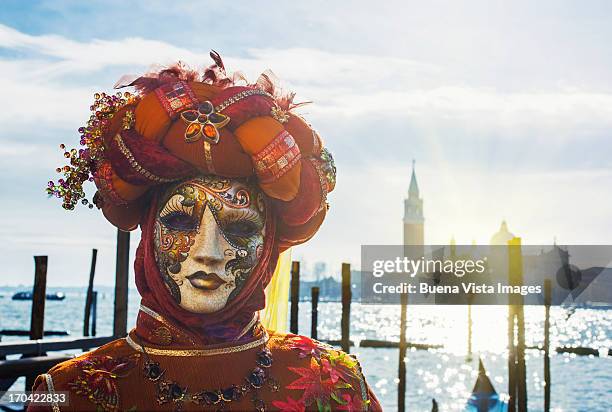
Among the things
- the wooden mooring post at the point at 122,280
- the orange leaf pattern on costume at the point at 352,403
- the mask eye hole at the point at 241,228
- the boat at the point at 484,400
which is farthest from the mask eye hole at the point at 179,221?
the boat at the point at 484,400

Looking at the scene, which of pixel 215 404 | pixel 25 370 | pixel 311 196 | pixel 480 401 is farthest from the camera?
pixel 480 401

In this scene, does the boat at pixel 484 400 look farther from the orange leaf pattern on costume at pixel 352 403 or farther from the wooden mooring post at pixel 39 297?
the orange leaf pattern on costume at pixel 352 403

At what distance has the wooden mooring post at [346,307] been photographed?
16203 mm

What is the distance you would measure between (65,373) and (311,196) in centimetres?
104

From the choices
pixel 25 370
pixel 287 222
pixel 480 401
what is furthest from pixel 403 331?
pixel 287 222

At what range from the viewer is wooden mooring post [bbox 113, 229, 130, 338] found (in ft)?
30.3

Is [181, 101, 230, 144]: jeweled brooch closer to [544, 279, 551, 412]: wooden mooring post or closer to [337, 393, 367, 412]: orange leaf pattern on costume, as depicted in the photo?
[337, 393, 367, 412]: orange leaf pattern on costume

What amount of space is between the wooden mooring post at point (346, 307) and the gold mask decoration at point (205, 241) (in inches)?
534

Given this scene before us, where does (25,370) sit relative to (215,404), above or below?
below

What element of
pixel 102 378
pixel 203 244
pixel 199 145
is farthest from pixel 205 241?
pixel 102 378

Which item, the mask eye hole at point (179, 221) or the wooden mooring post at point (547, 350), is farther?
the wooden mooring post at point (547, 350)

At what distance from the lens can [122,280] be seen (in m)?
9.38

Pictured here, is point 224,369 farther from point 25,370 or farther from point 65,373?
point 25,370

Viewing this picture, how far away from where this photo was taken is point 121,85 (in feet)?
9.26
